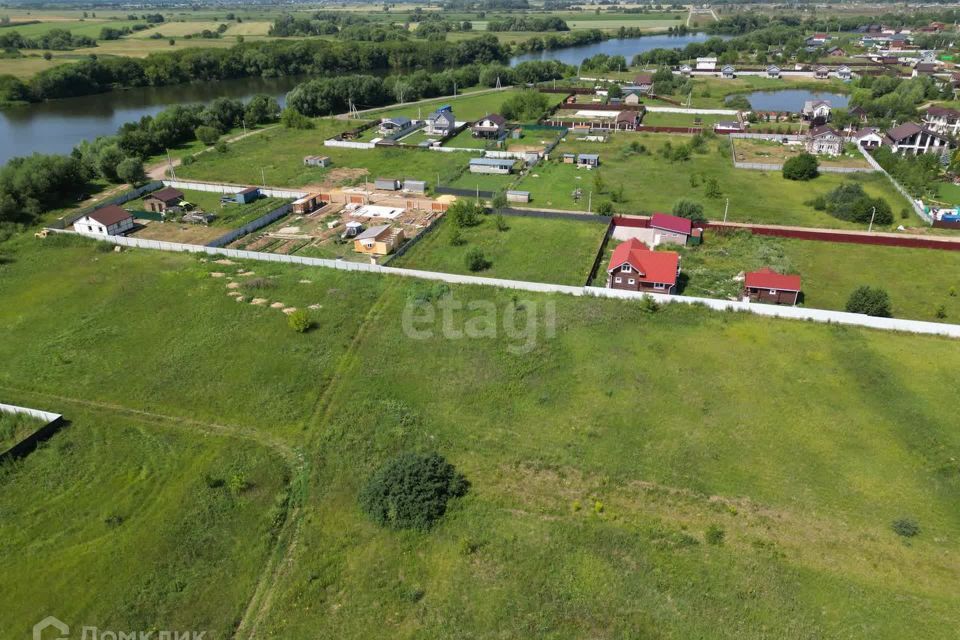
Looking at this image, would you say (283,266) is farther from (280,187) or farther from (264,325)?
(280,187)

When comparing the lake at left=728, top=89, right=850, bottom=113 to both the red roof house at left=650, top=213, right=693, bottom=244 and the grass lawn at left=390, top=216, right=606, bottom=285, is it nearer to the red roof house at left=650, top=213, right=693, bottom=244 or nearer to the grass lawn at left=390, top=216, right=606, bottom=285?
the red roof house at left=650, top=213, right=693, bottom=244

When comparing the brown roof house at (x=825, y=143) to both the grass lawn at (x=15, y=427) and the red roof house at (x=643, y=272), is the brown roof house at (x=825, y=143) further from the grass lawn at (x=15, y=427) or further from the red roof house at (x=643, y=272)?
the grass lawn at (x=15, y=427)

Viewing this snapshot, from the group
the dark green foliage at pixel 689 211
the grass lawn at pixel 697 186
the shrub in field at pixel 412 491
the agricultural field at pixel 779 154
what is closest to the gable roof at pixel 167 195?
the grass lawn at pixel 697 186

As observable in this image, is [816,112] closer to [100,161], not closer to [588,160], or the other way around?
[588,160]

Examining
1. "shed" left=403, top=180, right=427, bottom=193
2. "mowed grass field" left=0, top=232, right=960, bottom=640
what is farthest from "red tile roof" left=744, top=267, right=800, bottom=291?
"shed" left=403, top=180, right=427, bottom=193

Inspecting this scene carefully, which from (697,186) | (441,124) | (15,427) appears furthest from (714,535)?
(441,124)
